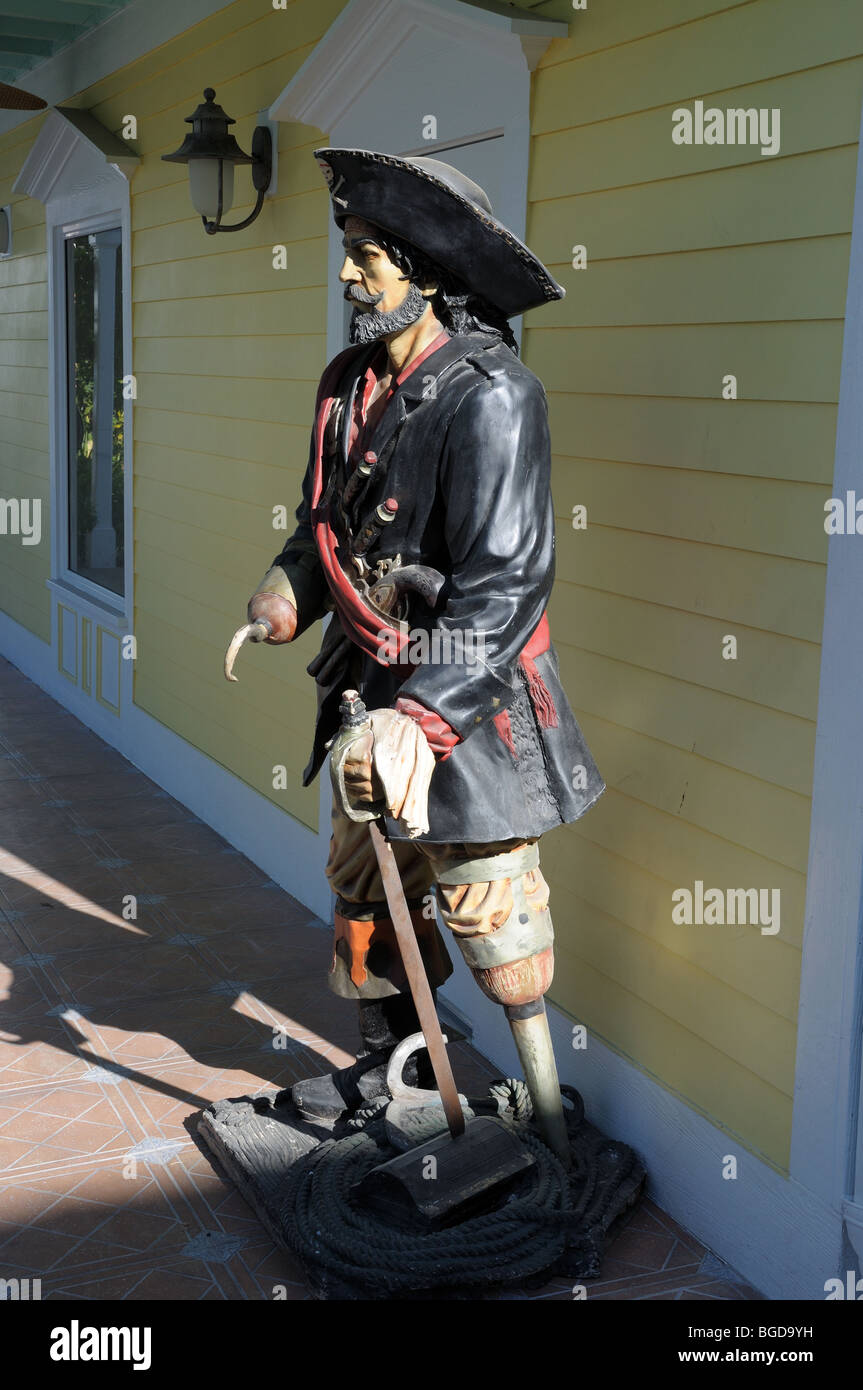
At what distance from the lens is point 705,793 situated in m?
2.95

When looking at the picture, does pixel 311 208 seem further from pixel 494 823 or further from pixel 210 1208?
pixel 210 1208

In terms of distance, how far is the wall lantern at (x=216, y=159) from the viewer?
4.85 meters

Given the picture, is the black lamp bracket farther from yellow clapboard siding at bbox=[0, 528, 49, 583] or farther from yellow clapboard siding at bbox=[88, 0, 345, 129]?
yellow clapboard siding at bbox=[0, 528, 49, 583]

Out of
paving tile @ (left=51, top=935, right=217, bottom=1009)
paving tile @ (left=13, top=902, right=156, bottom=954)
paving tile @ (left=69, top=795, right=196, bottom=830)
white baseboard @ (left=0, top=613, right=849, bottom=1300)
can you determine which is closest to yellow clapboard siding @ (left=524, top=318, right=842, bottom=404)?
white baseboard @ (left=0, top=613, right=849, bottom=1300)

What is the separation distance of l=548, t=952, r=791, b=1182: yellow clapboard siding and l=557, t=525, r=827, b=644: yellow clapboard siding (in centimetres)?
85

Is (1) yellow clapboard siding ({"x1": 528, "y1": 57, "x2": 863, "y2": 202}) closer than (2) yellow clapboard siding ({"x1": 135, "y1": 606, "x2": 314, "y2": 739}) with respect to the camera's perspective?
Yes

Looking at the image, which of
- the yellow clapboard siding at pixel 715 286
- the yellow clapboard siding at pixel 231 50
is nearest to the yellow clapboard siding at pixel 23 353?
the yellow clapboard siding at pixel 231 50

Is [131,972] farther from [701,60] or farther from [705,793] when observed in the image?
[701,60]

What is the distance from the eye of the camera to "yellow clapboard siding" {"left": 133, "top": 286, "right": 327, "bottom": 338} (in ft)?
15.4

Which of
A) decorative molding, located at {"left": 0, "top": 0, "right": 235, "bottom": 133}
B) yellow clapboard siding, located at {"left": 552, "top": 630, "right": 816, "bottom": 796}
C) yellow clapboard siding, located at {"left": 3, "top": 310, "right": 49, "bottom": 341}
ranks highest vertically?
decorative molding, located at {"left": 0, "top": 0, "right": 235, "bottom": 133}

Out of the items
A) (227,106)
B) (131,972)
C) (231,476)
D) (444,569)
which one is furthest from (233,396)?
(444,569)

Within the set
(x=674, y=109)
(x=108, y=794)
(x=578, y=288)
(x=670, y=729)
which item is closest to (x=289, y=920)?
(x=108, y=794)

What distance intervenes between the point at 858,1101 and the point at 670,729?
2.85ft

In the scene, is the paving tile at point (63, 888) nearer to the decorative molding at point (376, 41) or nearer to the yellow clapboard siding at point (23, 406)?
the decorative molding at point (376, 41)
